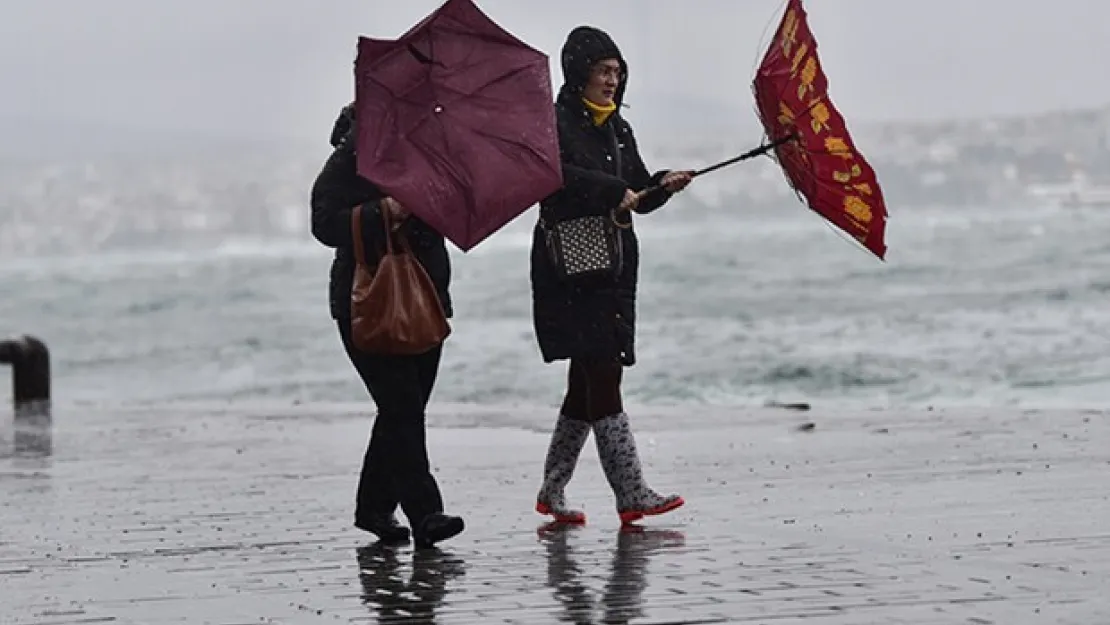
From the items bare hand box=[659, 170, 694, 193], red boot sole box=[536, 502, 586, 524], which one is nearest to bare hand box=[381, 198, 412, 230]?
bare hand box=[659, 170, 694, 193]

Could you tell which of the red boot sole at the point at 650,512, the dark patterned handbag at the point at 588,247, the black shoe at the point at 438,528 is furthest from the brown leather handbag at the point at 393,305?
the red boot sole at the point at 650,512

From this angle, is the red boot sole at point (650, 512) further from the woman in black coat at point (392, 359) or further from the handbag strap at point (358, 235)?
the handbag strap at point (358, 235)

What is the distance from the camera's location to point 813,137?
8992 mm

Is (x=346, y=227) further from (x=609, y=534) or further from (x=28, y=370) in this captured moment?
(x=28, y=370)

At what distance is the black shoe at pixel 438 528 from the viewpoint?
8.80 meters

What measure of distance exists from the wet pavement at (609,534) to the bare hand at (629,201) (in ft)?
3.73

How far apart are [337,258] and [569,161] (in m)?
0.95

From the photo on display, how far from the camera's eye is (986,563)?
8.01 m

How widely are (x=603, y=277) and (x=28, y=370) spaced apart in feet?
33.3

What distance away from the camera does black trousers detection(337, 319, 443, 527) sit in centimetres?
886

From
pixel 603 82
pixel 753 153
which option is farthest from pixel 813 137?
pixel 603 82

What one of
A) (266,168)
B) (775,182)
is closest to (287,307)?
(775,182)

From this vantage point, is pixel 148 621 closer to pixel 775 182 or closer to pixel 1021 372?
pixel 1021 372

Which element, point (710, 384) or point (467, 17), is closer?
point (467, 17)
